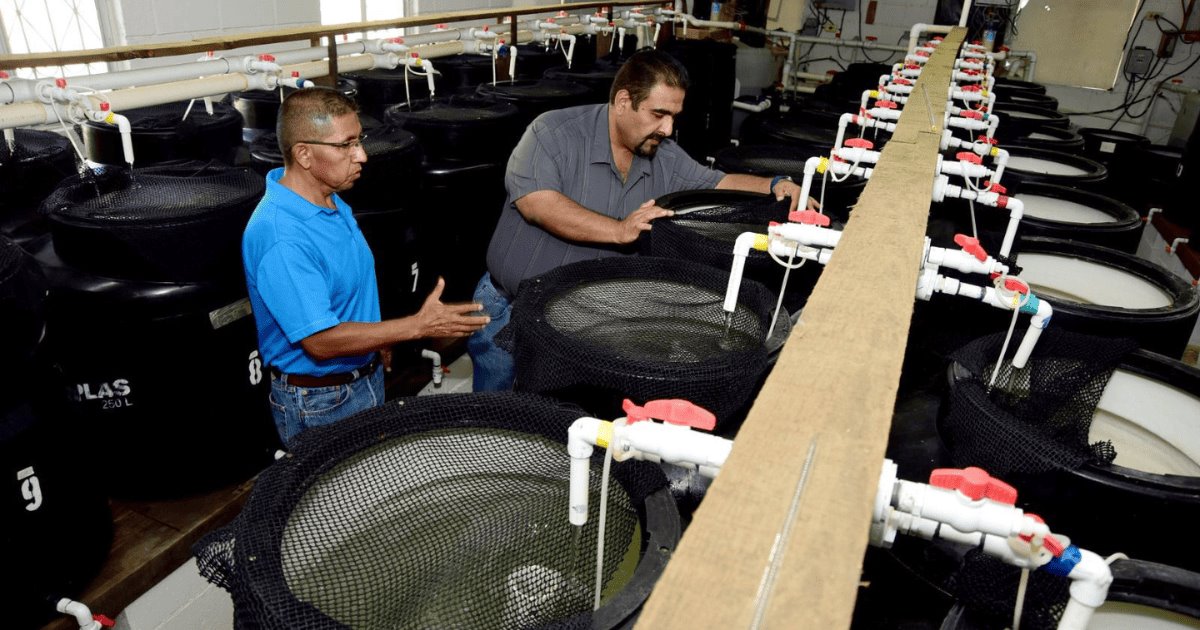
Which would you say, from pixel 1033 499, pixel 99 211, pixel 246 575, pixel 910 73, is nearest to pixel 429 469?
pixel 246 575

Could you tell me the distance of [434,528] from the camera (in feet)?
3.61

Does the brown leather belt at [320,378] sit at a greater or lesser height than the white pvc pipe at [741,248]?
lesser

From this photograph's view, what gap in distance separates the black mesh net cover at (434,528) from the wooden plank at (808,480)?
0.81 feet

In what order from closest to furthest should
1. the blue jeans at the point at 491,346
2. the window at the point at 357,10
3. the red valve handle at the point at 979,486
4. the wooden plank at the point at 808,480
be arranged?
the wooden plank at the point at 808,480, the red valve handle at the point at 979,486, the blue jeans at the point at 491,346, the window at the point at 357,10

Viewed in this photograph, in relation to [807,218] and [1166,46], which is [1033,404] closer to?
[807,218]

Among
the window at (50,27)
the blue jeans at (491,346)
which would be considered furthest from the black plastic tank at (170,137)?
the blue jeans at (491,346)

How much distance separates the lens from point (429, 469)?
117 cm

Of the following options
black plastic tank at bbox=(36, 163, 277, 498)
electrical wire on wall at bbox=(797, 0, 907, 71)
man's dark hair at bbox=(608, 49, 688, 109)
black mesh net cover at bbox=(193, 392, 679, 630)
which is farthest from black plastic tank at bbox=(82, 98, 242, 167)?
electrical wire on wall at bbox=(797, 0, 907, 71)

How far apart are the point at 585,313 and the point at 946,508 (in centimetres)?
97

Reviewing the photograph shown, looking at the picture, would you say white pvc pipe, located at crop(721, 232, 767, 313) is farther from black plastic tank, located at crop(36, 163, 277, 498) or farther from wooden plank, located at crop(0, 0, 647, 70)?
wooden plank, located at crop(0, 0, 647, 70)

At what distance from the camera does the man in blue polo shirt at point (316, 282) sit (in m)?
1.81

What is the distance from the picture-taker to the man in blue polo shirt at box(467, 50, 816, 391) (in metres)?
2.17

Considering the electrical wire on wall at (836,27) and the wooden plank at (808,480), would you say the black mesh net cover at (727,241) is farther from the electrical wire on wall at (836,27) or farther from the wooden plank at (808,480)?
the electrical wire on wall at (836,27)

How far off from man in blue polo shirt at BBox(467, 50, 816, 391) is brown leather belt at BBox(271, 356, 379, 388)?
1.41ft
